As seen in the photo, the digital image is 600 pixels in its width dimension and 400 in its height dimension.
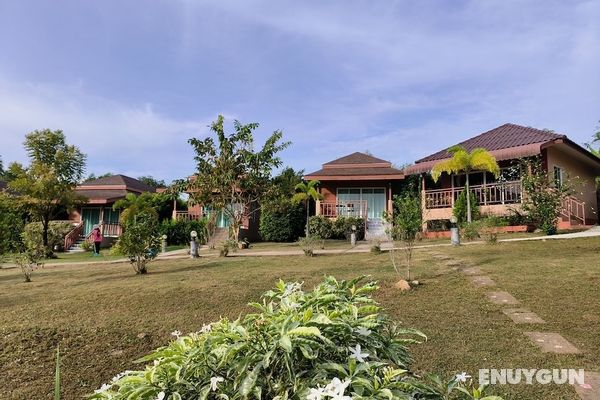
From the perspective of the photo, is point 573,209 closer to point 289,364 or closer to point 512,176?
point 512,176

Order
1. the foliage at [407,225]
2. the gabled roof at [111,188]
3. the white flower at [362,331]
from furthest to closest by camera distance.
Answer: the gabled roof at [111,188] < the foliage at [407,225] < the white flower at [362,331]

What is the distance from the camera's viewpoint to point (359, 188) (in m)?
24.9

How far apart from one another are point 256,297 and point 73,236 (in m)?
23.0

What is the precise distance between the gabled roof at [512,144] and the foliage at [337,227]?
3740 mm

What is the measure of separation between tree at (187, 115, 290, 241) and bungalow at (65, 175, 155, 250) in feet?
36.6

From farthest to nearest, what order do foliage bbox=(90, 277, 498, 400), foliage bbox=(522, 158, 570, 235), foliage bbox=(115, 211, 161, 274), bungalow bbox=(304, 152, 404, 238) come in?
1. bungalow bbox=(304, 152, 404, 238)
2. foliage bbox=(522, 158, 570, 235)
3. foliage bbox=(115, 211, 161, 274)
4. foliage bbox=(90, 277, 498, 400)

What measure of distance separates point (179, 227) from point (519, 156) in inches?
709

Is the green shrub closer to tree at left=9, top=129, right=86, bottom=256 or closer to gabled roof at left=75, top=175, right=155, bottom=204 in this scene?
tree at left=9, top=129, right=86, bottom=256

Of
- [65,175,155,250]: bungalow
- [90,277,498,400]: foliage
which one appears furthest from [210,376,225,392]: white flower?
[65,175,155,250]: bungalow

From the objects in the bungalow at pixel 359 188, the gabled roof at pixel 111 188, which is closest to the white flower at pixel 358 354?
the bungalow at pixel 359 188

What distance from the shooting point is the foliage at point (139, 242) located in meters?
10.7

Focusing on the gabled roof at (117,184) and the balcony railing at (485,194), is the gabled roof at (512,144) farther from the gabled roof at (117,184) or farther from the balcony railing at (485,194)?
the gabled roof at (117,184)

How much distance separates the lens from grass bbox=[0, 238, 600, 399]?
441 centimetres

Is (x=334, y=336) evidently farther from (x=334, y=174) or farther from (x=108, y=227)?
(x=108, y=227)
